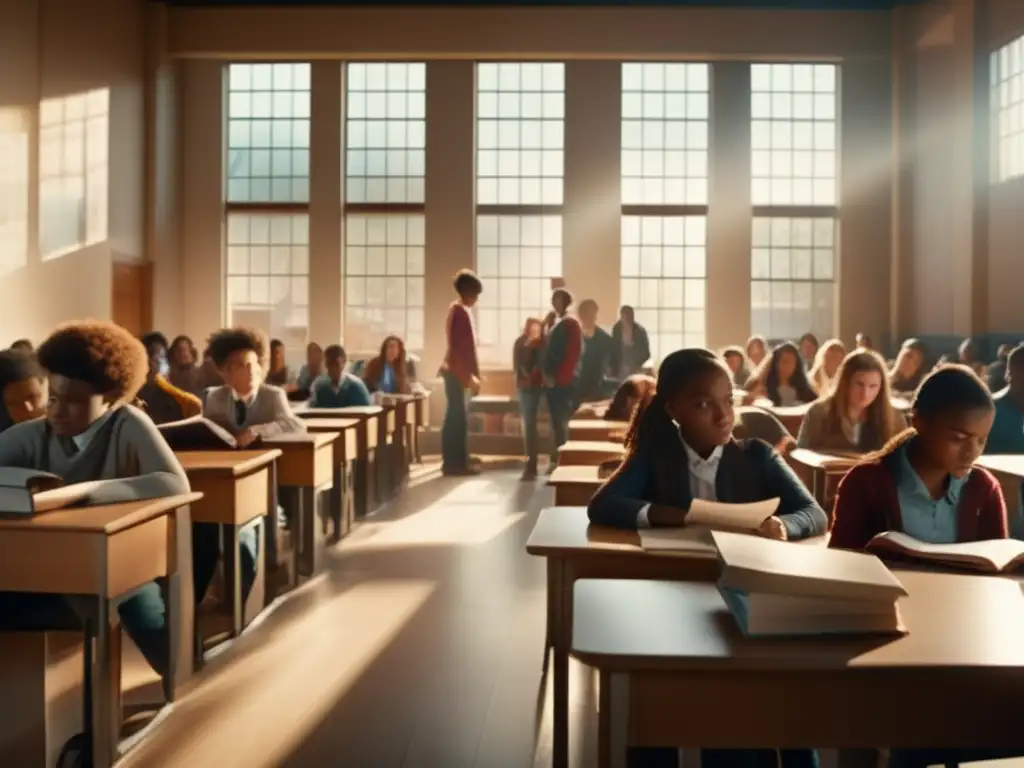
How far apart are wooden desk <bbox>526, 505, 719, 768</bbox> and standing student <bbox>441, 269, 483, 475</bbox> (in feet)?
22.8

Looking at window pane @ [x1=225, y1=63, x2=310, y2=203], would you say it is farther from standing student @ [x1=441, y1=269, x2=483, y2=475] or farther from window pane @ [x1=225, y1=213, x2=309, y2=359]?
standing student @ [x1=441, y1=269, x2=483, y2=475]

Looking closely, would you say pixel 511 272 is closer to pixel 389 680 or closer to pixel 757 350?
pixel 757 350

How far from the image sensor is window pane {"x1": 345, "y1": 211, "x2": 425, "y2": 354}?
1455 centimetres

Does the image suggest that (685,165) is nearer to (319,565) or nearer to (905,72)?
(905,72)

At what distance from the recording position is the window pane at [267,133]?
14.5 metres

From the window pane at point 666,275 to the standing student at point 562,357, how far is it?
14.0ft

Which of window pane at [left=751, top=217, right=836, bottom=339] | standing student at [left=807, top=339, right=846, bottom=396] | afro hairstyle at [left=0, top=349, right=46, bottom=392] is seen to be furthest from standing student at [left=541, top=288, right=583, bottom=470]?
afro hairstyle at [left=0, top=349, right=46, bottom=392]

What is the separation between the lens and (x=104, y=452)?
3.52 metres

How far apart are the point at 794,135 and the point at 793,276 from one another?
1.63 m

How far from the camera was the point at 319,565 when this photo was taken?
6.26m

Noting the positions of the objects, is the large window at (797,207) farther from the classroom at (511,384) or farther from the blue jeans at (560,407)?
the blue jeans at (560,407)

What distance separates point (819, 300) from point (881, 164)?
5.51 ft

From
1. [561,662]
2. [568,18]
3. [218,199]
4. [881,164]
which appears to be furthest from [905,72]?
[561,662]

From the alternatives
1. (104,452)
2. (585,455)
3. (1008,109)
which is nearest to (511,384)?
(1008,109)
